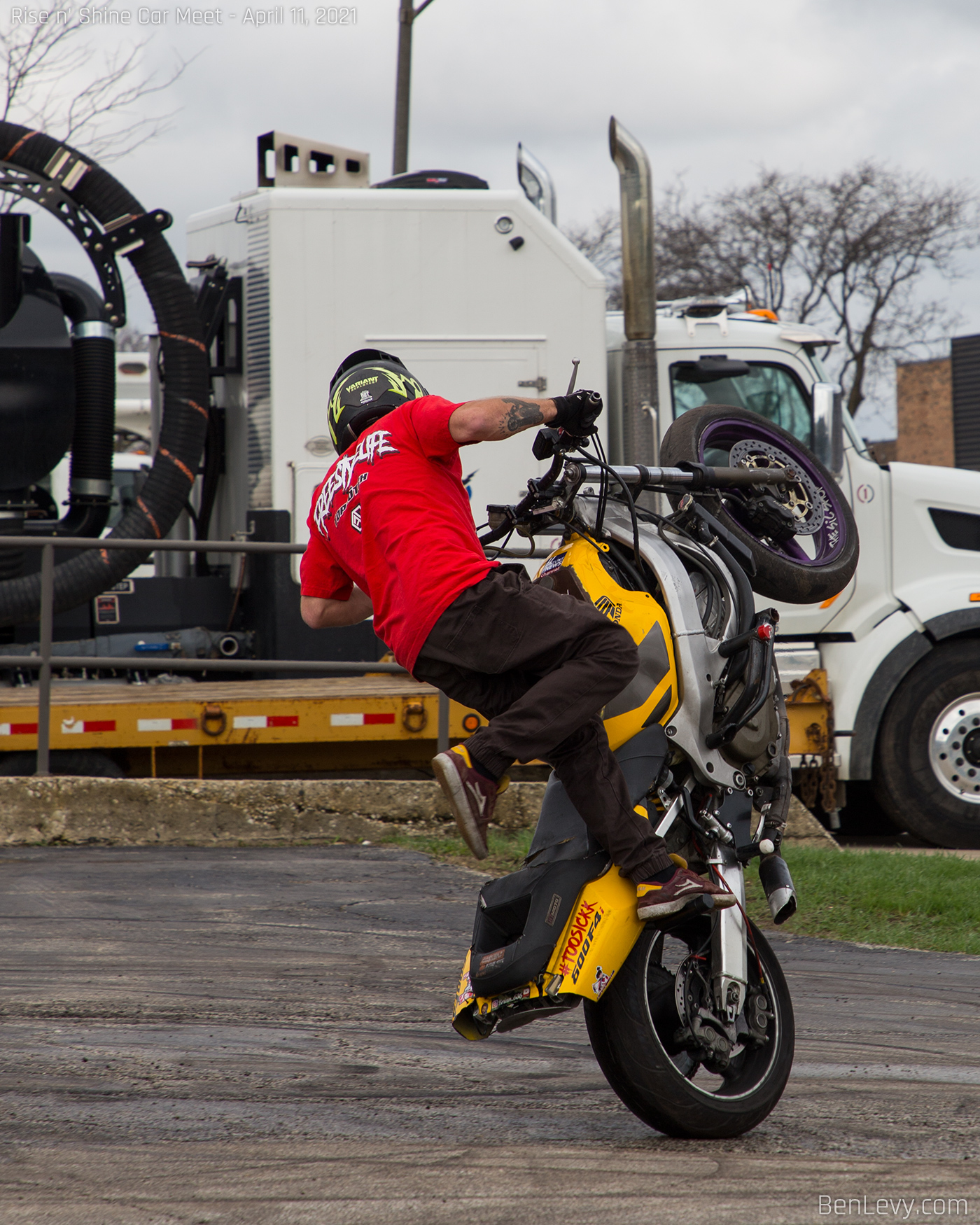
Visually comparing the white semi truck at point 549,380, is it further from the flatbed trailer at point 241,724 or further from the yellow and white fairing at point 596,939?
the yellow and white fairing at point 596,939

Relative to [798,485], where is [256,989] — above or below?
below

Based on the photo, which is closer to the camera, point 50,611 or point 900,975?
point 900,975

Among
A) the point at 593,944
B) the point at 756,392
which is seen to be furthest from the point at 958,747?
the point at 593,944

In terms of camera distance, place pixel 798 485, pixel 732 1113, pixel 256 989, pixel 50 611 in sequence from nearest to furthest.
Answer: pixel 732 1113 < pixel 798 485 < pixel 256 989 < pixel 50 611

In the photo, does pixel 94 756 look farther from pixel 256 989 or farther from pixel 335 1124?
pixel 335 1124

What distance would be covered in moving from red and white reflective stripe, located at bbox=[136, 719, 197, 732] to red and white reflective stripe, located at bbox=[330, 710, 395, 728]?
787 millimetres

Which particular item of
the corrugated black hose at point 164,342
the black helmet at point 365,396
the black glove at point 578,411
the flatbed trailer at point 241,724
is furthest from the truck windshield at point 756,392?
the black glove at point 578,411

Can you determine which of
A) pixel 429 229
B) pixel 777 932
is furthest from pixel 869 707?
pixel 429 229

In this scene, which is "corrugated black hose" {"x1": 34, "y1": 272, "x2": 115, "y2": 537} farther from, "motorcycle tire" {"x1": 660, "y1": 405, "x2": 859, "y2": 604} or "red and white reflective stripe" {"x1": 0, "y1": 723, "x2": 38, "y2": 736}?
"motorcycle tire" {"x1": 660, "y1": 405, "x2": 859, "y2": 604}

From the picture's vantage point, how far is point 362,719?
7.99 metres

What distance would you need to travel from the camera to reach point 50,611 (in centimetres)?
777

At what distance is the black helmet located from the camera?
3.86m

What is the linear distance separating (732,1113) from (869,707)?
5.42 metres

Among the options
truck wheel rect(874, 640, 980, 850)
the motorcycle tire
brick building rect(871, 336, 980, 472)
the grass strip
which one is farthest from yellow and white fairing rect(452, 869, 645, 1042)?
brick building rect(871, 336, 980, 472)
